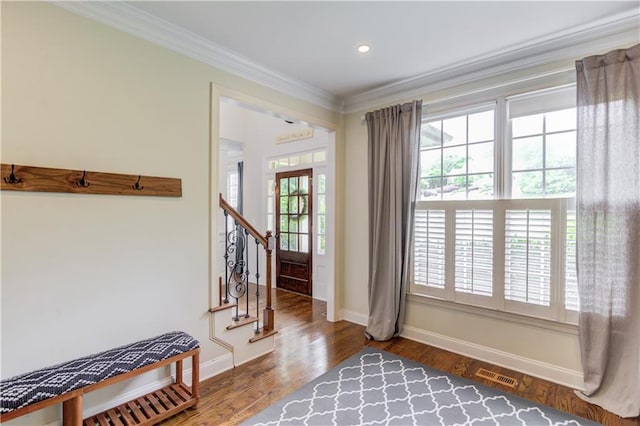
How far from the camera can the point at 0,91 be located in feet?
5.73

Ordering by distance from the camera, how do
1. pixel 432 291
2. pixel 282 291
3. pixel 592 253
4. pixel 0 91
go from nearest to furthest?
pixel 0 91 → pixel 592 253 → pixel 432 291 → pixel 282 291

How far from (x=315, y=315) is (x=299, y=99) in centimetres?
267

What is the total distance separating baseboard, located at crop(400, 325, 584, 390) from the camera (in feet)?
8.19

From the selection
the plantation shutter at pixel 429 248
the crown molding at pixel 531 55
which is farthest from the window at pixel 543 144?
the plantation shutter at pixel 429 248

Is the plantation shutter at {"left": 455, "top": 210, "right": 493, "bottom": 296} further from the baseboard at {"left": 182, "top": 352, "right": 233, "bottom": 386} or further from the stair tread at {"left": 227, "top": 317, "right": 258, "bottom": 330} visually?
the baseboard at {"left": 182, "top": 352, "right": 233, "bottom": 386}

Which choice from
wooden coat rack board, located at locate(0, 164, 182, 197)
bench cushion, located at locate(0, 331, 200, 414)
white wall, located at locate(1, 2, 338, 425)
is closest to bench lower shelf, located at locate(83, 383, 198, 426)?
white wall, located at locate(1, 2, 338, 425)

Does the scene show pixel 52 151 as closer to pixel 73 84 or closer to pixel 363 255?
pixel 73 84

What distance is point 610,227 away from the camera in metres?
2.24

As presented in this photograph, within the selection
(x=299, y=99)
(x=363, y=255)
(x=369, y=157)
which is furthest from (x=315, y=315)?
(x=299, y=99)

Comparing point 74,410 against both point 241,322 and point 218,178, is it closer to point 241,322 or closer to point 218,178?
point 241,322

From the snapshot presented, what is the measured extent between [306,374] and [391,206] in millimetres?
1808

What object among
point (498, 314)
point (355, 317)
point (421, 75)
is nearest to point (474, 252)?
point (498, 314)

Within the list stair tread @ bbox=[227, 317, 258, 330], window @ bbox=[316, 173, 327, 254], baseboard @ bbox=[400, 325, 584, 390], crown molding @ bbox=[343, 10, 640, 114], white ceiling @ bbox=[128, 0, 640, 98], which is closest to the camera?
white ceiling @ bbox=[128, 0, 640, 98]

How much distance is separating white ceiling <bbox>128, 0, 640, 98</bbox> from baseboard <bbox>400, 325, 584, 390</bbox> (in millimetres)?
2595
